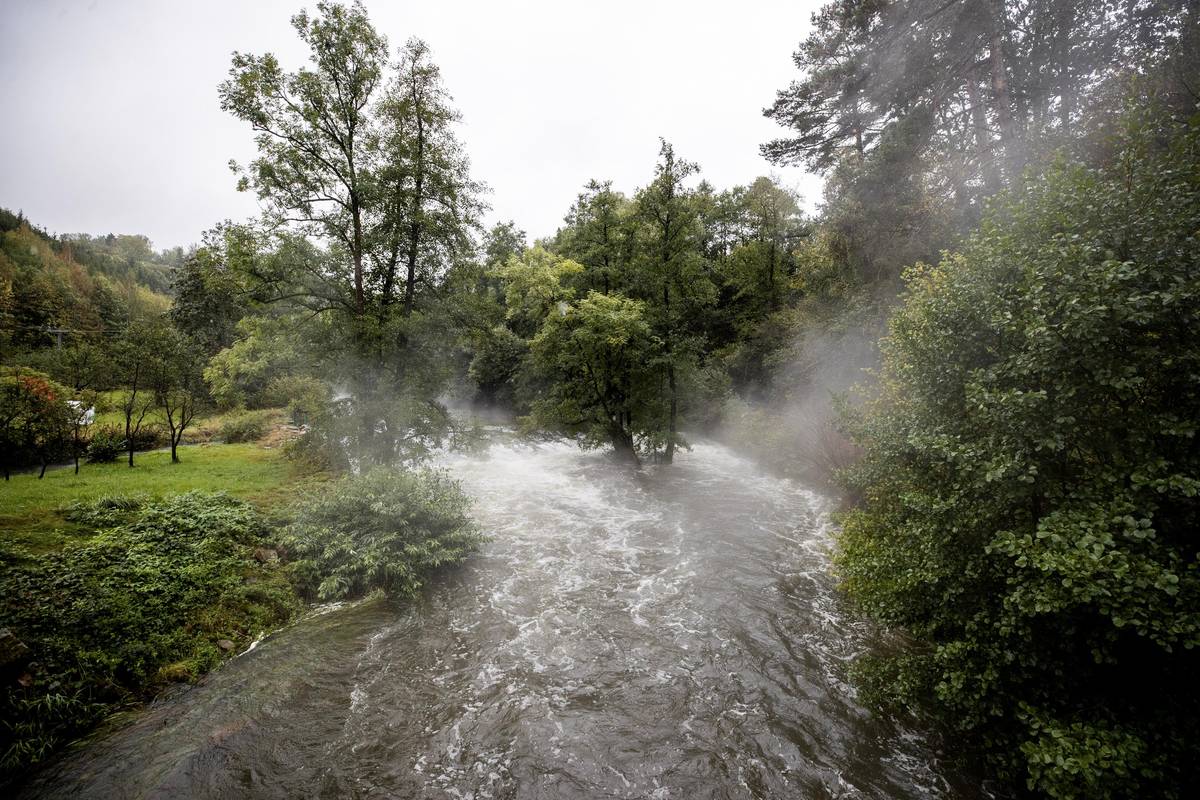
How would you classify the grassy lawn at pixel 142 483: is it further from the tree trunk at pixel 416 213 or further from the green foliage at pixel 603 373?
the green foliage at pixel 603 373

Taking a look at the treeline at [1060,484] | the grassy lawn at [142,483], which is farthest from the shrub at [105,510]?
the treeline at [1060,484]

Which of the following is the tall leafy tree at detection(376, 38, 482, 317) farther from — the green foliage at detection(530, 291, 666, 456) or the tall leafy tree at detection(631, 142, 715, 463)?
the tall leafy tree at detection(631, 142, 715, 463)

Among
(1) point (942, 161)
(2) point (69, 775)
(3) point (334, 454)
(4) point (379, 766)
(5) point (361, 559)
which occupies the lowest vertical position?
(4) point (379, 766)

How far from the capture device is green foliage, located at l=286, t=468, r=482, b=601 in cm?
963

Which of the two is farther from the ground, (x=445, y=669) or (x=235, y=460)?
(x=235, y=460)

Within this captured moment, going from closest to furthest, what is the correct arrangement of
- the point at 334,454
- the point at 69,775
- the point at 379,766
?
1. the point at 69,775
2. the point at 379,766
3. the point at 334,454

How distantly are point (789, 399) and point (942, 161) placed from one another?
442 inches

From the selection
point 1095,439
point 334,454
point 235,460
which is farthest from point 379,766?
point 235,460

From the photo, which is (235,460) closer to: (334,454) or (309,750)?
(334,454)

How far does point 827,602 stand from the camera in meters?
9.44

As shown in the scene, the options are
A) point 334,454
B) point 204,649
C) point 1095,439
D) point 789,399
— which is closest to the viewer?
point 1095,439

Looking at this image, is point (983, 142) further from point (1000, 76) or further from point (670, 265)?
point (670, 265)

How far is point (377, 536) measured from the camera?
406 inches

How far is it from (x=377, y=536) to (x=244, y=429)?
1788cm
